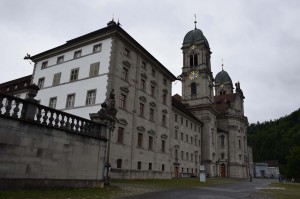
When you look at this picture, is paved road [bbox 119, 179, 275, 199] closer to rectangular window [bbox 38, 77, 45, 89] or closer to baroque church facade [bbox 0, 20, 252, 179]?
baroque church facade [bbox 0, 20, 252, 179]

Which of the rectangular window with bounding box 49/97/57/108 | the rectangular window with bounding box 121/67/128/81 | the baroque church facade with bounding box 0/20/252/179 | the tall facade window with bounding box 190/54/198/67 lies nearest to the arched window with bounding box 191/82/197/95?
the tall facade window with bounding box 190/54/198/67

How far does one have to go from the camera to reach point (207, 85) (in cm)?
7181

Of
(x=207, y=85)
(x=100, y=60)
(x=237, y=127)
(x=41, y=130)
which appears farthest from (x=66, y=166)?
(x=237, y=127)

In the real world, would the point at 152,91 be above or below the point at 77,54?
below

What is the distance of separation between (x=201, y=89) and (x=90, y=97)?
44.8 meters

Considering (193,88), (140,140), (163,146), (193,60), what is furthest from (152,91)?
A: (193,60)

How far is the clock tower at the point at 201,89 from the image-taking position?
66562mm

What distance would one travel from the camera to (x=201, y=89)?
71.6m

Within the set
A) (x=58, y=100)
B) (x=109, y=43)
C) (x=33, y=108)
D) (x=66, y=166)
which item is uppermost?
(x=109, y=43)

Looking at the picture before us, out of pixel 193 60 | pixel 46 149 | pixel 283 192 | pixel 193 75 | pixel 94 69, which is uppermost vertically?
pixel 193 60

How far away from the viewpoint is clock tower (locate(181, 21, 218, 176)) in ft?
218

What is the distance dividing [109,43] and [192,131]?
1382 inches

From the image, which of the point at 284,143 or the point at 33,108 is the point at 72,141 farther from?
the point at 284,143

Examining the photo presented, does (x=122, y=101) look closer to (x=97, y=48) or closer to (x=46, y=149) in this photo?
(x=97, y=48)
